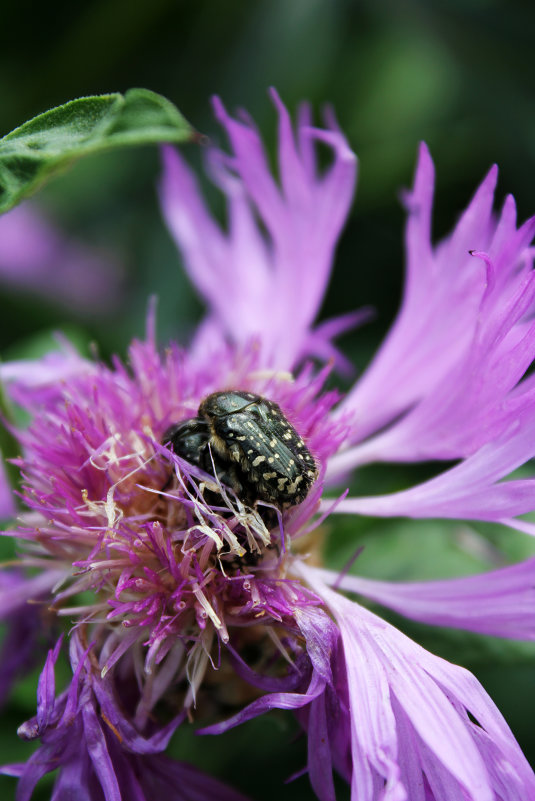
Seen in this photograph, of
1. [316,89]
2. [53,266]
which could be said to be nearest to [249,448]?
[316,89]

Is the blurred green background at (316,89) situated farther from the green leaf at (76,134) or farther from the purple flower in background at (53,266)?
the green leaf at (76,134)

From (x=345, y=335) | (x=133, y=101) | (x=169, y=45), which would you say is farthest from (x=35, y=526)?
(x=169, y=45)

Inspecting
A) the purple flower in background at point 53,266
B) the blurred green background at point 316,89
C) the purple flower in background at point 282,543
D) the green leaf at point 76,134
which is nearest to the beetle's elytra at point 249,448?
the purple flower in background at point 282,543

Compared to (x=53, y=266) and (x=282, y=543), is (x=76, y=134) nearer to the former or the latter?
(x=282, y=543)

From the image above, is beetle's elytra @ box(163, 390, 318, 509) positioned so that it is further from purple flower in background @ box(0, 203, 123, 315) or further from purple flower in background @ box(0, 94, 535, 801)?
purple flower in background @ box(0, 203, 123, 315)

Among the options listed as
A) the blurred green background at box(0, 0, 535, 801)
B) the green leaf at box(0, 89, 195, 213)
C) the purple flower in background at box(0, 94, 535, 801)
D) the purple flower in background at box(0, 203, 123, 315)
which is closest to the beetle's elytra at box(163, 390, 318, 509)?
the purple flower in background at box(0, 94, 535, 801)

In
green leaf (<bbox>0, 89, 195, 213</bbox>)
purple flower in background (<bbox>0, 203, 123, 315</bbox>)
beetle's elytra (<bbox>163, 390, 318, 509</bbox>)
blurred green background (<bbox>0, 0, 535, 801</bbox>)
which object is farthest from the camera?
purple flower in background (<bbox>0, 203, 123, 315</bbox>)

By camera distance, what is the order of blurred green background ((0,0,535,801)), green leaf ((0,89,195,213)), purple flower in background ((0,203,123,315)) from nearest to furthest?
green leaf ((0,89,195,213)) → blurred green background ((0,0,535,801)) → purple flower in background ((0,203,123,315))
